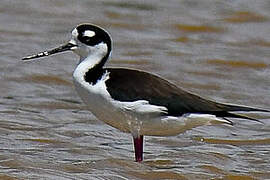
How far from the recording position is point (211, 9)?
674 inches

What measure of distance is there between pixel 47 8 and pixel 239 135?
646 centimetres

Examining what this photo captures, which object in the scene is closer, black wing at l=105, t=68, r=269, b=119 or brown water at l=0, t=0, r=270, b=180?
black wing at l=105, t=68, r=269, b=119

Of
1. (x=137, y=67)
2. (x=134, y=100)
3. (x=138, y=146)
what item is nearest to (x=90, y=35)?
(x=134, y=100)

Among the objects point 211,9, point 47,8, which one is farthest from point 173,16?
point 47,8

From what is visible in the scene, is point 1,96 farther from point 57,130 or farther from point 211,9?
point 211,9

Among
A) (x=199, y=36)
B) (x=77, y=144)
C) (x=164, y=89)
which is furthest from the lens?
(x=199, y=36)

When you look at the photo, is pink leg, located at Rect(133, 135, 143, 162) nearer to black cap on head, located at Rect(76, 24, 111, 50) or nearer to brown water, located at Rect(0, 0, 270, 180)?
brown water, located at Rect(0, 0, 270, 180)

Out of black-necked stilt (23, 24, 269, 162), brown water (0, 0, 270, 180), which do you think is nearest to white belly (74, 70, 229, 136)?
black-necked stilt (23, 24, 269, 162)

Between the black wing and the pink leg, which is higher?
the black wing

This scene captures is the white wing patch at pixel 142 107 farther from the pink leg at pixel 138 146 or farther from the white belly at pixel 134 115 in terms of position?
the pink leg at pixel 138 146

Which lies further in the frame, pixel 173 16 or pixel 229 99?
pixel 173 16

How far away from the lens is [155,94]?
8.99 m

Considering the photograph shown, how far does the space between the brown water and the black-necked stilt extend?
1.22 ft

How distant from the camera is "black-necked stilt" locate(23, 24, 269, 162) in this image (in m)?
8.84
